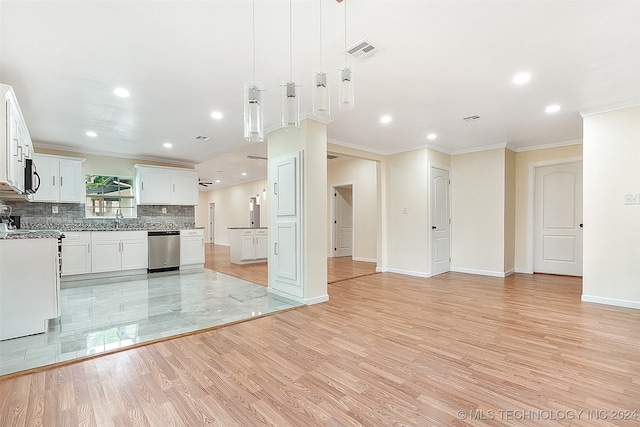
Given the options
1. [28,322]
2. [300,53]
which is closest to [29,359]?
[28,322]

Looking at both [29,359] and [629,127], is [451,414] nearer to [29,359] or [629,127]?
[29,359]

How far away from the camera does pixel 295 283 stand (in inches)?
159

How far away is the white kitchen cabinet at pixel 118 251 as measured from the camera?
18.5ft

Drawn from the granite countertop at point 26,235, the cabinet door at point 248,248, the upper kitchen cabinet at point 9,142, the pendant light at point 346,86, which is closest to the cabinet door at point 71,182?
the upper kitchen cabinet at point 9,142

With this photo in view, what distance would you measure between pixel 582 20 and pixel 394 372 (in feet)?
9.23

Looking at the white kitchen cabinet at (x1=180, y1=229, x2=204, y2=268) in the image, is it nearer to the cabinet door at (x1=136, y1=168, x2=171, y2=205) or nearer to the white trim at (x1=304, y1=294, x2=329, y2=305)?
the cabinet door at (x1=136, y1=168, x2=171, y2=205)

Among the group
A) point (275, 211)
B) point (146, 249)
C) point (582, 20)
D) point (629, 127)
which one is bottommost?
point (146, 249)

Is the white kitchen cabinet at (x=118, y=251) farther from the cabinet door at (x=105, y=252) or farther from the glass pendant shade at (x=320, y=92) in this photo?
the glass pendant shade at (x=320, y=92)

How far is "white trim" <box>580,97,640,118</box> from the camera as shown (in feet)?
11.7

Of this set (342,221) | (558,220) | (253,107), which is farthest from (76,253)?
(558,220)

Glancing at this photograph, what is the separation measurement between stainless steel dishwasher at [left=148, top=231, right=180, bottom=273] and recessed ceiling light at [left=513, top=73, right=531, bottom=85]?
647 cm

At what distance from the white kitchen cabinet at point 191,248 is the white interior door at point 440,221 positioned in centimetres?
505

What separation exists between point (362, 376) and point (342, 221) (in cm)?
674

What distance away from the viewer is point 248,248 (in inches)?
295
